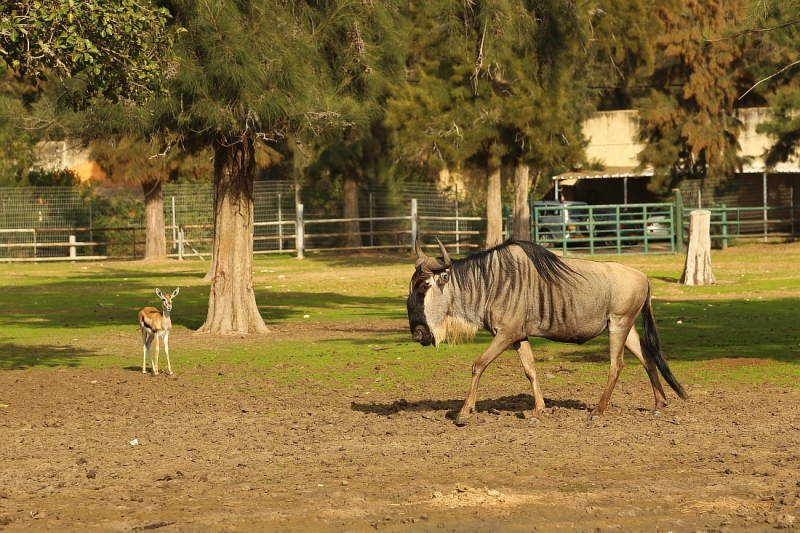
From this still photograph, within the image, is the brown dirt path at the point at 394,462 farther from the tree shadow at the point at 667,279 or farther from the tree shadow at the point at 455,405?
the tree shadow at the point at 667,279

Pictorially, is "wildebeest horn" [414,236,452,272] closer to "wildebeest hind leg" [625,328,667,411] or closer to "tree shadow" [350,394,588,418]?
"tree shadow" [350,394,588,418]

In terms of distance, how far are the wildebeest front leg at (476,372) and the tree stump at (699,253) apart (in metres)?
17.9

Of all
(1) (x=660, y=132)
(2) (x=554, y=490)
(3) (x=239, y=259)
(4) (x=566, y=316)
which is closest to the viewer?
(2) (x=554, y=490)

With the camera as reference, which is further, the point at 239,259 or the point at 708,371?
the point at 239,259

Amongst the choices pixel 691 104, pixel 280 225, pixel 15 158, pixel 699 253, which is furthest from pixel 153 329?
pixel 691 104

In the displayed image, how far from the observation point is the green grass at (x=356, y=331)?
627 inches

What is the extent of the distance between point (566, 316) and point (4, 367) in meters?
8.78

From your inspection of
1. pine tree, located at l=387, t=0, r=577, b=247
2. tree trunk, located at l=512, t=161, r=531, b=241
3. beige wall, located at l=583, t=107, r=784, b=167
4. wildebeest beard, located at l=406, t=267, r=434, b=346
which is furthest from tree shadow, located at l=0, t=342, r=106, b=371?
beige wall, located at l=583, t=107, r=784, b=167

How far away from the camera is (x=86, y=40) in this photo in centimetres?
1266

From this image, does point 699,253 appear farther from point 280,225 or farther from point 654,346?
point 280,225

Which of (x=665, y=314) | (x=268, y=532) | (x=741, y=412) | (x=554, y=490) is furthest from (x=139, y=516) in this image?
(x=665, y=314)

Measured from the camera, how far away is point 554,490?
8945 millimetres

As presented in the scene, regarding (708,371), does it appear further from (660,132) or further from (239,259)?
(660,132)

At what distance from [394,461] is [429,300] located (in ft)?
7.81
